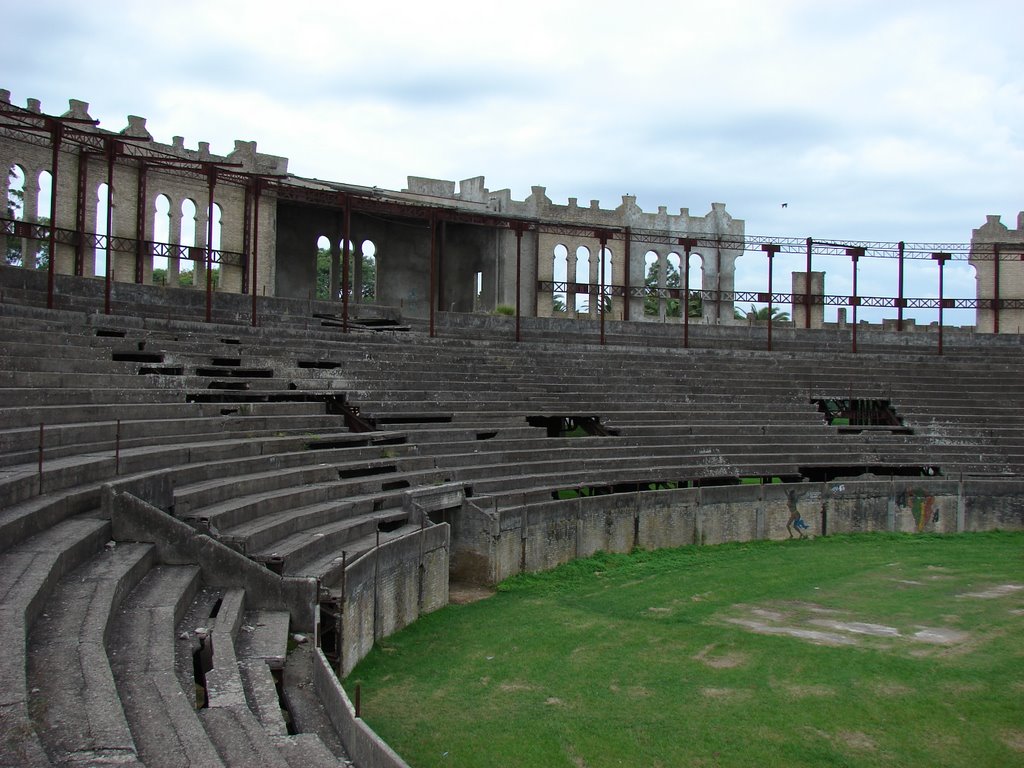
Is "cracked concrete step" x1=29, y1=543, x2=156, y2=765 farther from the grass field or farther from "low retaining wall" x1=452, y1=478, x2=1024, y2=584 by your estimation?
"low retaining wall" x1=452, y1=478, x2=1024, y2=584

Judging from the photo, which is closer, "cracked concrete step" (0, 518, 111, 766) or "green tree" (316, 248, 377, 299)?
"cracked concrete step" (0, 518, 111, 766)

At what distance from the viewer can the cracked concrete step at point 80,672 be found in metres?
4.90

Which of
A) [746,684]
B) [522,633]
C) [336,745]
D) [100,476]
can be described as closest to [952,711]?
[746,684]

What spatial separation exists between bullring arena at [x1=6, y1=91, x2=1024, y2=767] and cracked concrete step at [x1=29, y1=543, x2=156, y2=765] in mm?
28

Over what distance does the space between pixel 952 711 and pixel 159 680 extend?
25.4 ft

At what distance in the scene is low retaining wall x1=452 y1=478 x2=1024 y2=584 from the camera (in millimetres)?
15070

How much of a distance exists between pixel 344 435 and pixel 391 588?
4.91 meters

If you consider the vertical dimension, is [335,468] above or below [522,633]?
above

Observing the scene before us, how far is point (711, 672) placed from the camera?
10.4 metres

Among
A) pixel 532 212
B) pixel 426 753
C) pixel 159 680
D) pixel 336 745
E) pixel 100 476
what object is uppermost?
pixel 532 212

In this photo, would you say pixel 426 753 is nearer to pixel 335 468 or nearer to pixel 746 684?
pixel 746 684

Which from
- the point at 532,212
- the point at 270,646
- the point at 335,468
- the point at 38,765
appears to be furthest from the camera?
the point at 532,212

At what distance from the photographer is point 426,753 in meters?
8.15

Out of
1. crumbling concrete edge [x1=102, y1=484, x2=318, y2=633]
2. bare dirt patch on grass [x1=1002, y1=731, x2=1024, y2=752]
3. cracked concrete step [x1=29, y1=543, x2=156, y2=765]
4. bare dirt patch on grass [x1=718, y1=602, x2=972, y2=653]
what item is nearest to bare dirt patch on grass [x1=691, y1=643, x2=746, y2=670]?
bare dirt patch on grass [x1=718, y1=602, x2=972, y2=653]
